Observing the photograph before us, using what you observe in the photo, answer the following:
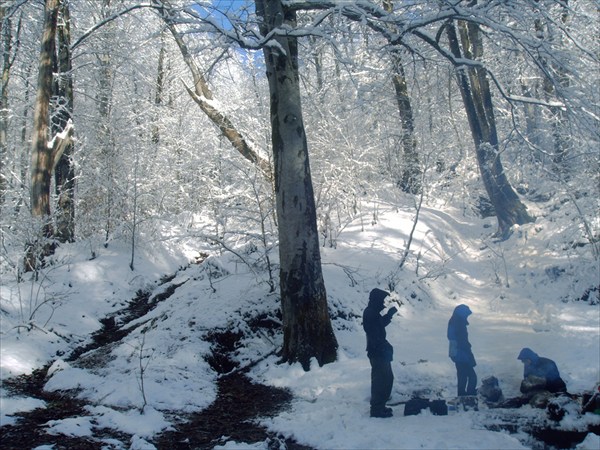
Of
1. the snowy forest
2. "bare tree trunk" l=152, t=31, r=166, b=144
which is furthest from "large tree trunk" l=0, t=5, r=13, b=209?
"bare tree trunk" l=152, t=31, r=166, b=144

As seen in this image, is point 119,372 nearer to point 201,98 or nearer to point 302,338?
point 302,338

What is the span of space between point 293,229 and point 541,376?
3727 millimetres

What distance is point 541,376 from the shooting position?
19.8 ft

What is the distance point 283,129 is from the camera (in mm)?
7418

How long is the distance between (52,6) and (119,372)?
8888mm

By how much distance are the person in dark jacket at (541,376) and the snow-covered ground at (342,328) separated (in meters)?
0.31

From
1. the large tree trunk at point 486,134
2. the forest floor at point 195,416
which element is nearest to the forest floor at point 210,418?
the forest floor at point 195,416

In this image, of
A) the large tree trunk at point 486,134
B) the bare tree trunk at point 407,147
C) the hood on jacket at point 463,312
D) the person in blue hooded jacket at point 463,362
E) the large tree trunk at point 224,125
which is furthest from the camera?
the bare tree trunk at point 407,147

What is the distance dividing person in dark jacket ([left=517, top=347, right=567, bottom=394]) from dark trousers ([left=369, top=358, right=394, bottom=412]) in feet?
5.62

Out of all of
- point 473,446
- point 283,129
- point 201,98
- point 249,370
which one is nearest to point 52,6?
point 201,98

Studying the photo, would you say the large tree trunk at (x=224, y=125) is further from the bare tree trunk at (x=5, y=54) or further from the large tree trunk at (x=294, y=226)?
the bare tree trunk at (x=5, y=54)

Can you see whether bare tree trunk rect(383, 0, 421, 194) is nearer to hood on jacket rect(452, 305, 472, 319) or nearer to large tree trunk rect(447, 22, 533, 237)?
large tree trunk rect(447, 22, 533, 237)

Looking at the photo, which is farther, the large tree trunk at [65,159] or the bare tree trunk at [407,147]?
the bare tree trunk at [407,147]

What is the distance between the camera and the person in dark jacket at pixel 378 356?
5.73 m
